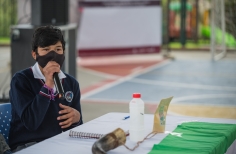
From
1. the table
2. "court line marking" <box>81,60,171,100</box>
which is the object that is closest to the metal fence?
"court line marking" <box>81,60,171,100</box>

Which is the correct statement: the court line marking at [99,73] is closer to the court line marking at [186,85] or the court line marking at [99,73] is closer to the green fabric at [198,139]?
the court line marking at [186,85]

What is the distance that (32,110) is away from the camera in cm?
383

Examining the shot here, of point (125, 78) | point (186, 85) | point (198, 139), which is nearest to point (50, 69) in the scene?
point (198, 139)

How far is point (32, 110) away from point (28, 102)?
10 centimetres

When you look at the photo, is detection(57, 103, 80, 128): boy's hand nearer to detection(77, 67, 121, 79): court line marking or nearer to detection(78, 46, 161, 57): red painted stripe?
detection(77, 67, 121, 79): court line marking

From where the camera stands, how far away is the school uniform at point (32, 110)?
3.83m

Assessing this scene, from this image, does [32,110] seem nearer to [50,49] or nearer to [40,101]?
[40,101]

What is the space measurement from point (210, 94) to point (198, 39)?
1140 cm

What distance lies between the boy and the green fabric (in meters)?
0.81

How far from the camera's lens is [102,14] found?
16031mm

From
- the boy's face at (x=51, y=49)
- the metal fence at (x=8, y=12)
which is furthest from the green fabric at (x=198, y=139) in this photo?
the metal fence at (x=8, y=12)

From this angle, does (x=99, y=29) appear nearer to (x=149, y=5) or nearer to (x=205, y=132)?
(x=149, y=5)

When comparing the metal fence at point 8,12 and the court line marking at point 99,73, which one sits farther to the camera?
the metal fence at point 8,12

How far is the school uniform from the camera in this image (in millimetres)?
3830
